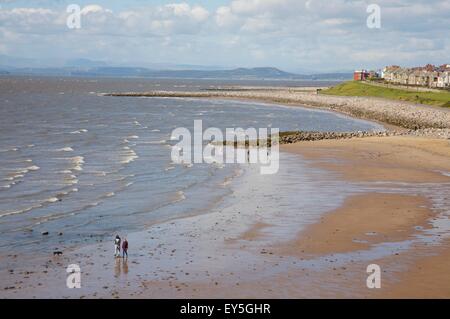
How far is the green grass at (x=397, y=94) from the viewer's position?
109 m

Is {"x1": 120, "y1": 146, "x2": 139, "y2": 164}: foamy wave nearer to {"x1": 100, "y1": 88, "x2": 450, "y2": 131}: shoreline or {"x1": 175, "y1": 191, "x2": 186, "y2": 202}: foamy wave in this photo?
{"x1": 175, "y1": 191, "x2": 186, "y2": 202}: foamy wave

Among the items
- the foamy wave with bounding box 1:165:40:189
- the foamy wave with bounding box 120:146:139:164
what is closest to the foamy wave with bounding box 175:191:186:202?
the foamy wave with bounding box 1:165:40:189

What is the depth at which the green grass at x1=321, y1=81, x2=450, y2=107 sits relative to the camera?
357 feet

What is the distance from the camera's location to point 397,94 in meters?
132

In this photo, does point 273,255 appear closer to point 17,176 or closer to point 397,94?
point 17,176

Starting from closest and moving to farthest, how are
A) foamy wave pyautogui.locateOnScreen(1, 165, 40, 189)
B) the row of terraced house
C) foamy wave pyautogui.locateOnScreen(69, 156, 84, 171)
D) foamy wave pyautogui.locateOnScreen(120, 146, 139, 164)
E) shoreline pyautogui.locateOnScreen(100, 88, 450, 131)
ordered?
1. foamy wave pyautogui.locateOnScreen(1, 165, 40, 189)
2. foamy wave pyautogui.locateOnScreen(69, 156, 84, 171)
3. foamy wave pyautogui.locateOnScreen(120, 146, 139, 164)
4. shoreline pyautogui.locateOnScreen(100, 88, 450, 131)
5. the row of terraced house

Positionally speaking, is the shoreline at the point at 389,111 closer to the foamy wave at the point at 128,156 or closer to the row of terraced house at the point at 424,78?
the foamy wave at the point at 128,156

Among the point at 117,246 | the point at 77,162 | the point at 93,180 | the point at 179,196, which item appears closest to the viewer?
the point at 117,246

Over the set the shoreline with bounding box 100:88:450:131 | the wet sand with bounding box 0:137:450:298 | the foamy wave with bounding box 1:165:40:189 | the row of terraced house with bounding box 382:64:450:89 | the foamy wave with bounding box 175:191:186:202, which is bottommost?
the foamy wave with bounding box 175:191:186:202

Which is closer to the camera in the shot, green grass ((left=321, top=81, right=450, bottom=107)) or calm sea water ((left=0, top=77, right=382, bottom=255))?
calm sea water ((left=0, top=77, right=382, bottom=255))

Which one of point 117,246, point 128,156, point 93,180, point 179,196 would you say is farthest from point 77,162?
point 117,246

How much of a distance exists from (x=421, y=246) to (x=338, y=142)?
126 ft
